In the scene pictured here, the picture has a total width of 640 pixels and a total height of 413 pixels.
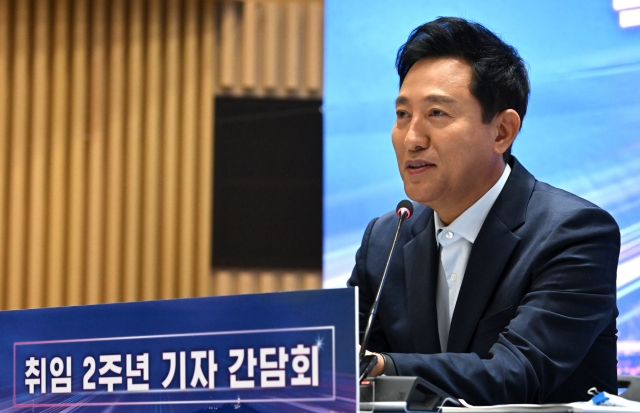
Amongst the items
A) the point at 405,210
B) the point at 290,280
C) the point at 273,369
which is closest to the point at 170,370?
the point at 273,369

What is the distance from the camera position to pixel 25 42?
3.59m

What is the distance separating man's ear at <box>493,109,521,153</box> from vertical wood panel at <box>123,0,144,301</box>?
6.96 feet

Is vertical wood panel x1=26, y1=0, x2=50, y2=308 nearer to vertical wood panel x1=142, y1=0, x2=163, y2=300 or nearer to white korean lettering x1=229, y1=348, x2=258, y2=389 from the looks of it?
vertical wood panel x1=142, y1=0, x2=163, y2=300

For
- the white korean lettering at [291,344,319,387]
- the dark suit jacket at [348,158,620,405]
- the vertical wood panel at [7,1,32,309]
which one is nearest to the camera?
the white korean lettering at [291,344,319,387]

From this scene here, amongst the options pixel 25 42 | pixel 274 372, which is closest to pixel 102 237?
pixel 25 42

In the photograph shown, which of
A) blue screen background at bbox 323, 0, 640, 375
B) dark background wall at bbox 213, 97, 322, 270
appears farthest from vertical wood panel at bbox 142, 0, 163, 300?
blue screen background at bbox 323, 0, 640, 375

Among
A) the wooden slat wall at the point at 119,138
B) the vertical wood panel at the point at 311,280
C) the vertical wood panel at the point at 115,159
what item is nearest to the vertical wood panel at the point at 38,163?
the wooden slat wall at the point at 119,138

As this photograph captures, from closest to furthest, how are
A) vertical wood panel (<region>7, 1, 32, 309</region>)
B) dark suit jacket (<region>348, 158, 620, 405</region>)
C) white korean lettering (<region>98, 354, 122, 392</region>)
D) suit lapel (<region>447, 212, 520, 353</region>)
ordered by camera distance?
1. white korean lettering (<region>98, 354, 122, 392</region>)
2. dark suit jacket (<region>348, 158, 620, 405</region>)
3. suit lapel (<region>447, 212, 520, 353</region>)
4. vertical wood panel (<region>7, 1, 32, 309</region>)

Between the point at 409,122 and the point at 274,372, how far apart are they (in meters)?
0.90

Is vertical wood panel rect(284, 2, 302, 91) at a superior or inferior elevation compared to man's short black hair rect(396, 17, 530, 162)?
superior

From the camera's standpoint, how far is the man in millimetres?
1537

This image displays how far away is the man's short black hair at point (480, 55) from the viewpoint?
1800mm

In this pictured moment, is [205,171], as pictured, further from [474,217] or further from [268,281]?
[474,217]

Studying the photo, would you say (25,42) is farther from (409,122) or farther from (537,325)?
(537,325)
